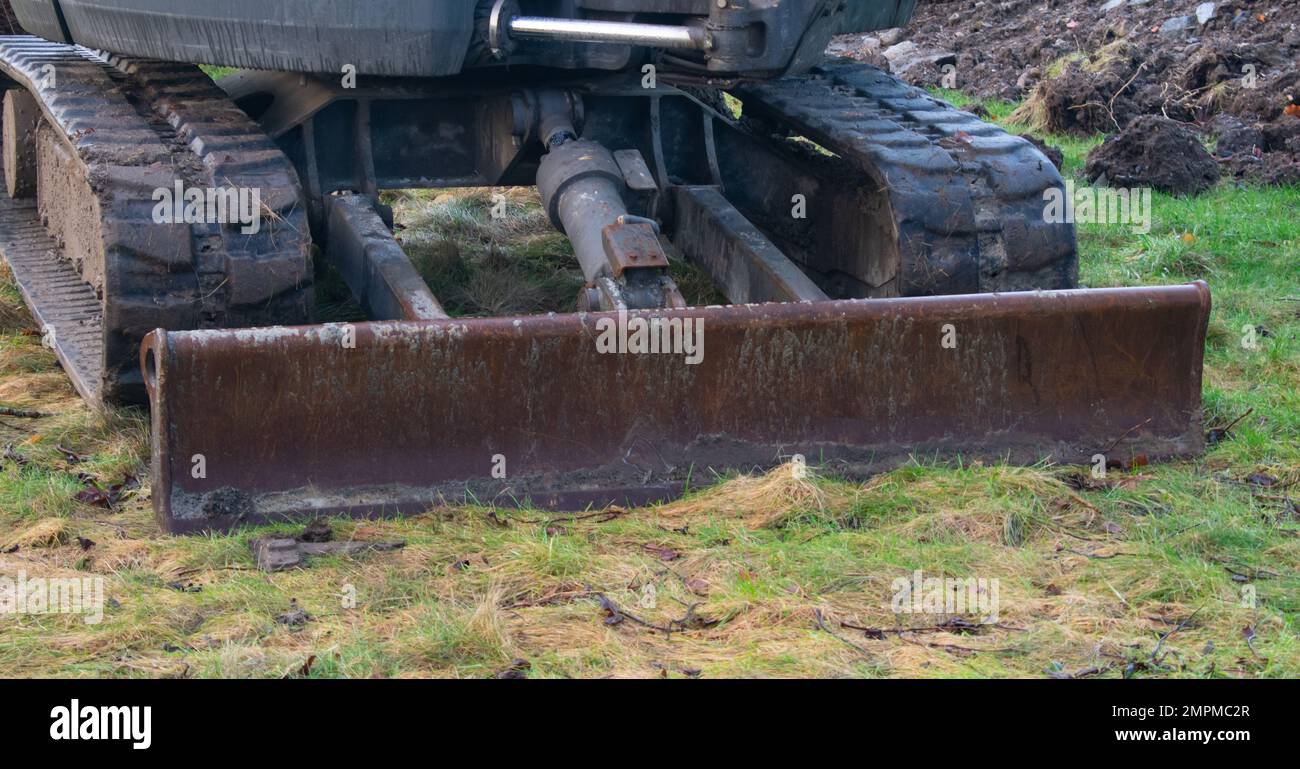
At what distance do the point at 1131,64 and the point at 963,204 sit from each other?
644 centimetres

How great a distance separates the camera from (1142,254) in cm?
713

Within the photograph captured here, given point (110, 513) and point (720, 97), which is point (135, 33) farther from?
point (720, 97)

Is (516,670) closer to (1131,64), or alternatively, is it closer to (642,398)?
(642,398)

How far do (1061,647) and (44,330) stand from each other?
3892 mm

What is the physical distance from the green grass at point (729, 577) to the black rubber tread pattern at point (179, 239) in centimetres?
42

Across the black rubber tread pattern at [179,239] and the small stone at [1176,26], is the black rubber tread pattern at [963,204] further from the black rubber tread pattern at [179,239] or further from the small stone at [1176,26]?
the small stone at [1176,26]

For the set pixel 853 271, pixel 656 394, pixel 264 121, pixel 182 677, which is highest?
pixel 264 121

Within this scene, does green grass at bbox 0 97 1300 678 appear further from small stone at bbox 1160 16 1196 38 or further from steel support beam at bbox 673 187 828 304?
small stone at bbox 1160 16 1196 38

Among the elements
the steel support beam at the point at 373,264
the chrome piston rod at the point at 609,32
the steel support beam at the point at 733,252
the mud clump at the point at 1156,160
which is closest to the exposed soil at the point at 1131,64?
the mud clump at the point at 1156,160

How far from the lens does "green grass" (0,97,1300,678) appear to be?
3.26m

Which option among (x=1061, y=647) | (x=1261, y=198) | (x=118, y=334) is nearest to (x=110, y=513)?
(x=118, y=334)

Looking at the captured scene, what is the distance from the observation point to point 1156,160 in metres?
8.38

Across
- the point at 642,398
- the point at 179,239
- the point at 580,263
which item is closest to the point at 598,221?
the point at 580,263

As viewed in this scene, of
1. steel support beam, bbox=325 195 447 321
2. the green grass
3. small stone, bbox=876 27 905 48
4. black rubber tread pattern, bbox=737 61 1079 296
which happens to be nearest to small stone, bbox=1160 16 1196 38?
small stone, bbox=876 27 905 48
